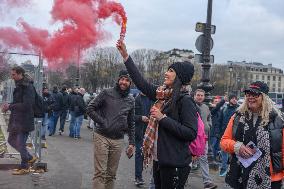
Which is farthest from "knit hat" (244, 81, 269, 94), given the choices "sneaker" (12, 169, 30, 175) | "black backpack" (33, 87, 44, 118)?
"sneaker" (12, 169, 30, 175)

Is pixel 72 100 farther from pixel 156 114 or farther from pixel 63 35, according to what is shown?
pixel 156 114

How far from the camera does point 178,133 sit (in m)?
4.26

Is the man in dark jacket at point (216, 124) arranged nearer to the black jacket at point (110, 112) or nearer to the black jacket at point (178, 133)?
the black jacket at point (110, 112)

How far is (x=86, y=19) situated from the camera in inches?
397

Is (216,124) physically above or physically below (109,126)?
below

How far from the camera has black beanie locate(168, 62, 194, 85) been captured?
14.6ft

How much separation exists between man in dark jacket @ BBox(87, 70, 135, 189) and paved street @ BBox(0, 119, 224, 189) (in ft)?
5.63

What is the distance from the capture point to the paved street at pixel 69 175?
8.18 metres

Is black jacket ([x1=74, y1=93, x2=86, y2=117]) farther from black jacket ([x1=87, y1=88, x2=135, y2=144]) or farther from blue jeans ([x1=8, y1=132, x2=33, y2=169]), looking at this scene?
black jacket ([x1=87, y1=88, x2=135, y2=144])

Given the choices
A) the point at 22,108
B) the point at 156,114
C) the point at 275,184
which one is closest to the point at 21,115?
the point at 22,108

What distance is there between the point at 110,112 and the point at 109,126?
24cm

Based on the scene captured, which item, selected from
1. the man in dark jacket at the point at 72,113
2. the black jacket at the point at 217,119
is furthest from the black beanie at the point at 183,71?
the man in dark jacket at the point at 72,113

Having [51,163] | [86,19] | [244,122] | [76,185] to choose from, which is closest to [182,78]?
[244,122]

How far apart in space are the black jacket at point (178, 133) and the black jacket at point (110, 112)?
7.51ft
